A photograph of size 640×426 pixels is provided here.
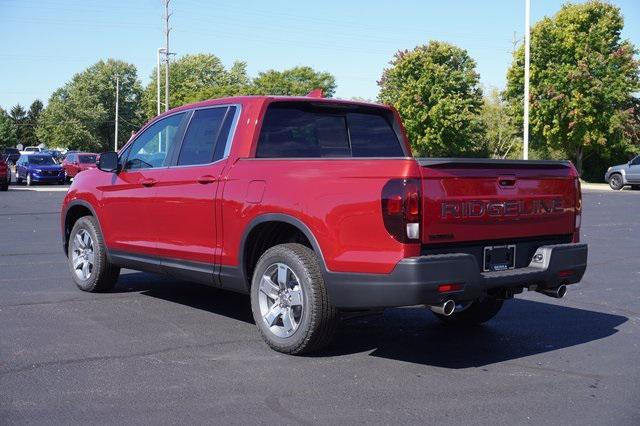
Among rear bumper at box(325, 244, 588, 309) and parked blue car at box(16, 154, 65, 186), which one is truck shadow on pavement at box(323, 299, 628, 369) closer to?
rear bumper at box(325, 244, 588, 309)

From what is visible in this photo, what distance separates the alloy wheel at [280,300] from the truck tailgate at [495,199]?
1156 mm

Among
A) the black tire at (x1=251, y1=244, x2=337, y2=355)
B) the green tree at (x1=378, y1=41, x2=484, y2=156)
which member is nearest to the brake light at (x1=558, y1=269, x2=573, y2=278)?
the black tire at (x1=251, y1=244, x2=337, y2=355)

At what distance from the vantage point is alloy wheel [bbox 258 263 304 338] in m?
5.28

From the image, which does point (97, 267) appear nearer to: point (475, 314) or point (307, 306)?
point (307, 306)

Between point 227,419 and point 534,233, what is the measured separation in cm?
264

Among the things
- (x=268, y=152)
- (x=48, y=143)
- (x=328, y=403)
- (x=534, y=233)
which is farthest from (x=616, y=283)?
(x=48, y=143)

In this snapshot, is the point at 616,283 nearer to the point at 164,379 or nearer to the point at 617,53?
the point at 164,379

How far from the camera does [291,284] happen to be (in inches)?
210

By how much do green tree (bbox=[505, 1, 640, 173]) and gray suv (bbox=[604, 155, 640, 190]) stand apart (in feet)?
25.5

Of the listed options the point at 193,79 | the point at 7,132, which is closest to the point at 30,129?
the point at 7,132

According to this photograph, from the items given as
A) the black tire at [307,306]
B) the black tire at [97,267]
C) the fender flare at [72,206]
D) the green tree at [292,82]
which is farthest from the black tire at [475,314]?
the green tree at [292,82]

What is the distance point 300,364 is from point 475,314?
1.97m

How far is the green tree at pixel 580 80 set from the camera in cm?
4378

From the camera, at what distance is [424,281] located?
4496 mm
